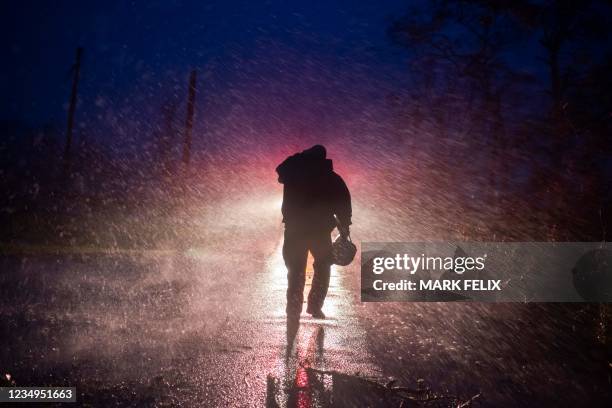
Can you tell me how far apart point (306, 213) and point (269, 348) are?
1.42 m

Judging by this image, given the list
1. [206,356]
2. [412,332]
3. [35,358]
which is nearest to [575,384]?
[412,332]

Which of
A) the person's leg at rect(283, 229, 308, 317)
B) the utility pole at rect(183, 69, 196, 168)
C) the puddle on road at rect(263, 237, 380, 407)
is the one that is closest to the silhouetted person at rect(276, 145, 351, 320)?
the person's leg at rect(283, 229, 308, 317)

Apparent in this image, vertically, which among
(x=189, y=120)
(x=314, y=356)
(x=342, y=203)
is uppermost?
(x=189, y=120)

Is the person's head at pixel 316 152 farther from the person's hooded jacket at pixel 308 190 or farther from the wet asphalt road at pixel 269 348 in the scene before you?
the wet asphalt road at pixel 269 348

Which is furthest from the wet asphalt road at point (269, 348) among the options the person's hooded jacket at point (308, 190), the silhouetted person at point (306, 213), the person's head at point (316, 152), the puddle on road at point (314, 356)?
the person's head at point (316, 152)

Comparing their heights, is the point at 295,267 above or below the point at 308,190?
below

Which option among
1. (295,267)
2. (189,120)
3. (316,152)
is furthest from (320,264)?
(189,120)

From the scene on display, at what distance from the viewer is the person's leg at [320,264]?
4949mm

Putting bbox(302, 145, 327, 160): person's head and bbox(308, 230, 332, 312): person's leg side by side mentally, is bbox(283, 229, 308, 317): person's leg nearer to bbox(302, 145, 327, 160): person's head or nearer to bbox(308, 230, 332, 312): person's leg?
bbox(308, 230, 332, 312): person's leg

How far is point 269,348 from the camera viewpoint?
414cm

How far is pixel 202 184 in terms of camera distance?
34750mm

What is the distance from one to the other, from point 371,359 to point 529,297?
3.67m

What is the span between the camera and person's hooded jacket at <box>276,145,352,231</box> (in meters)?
4.89

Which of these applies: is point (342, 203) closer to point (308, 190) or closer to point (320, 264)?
point (308, 190)
